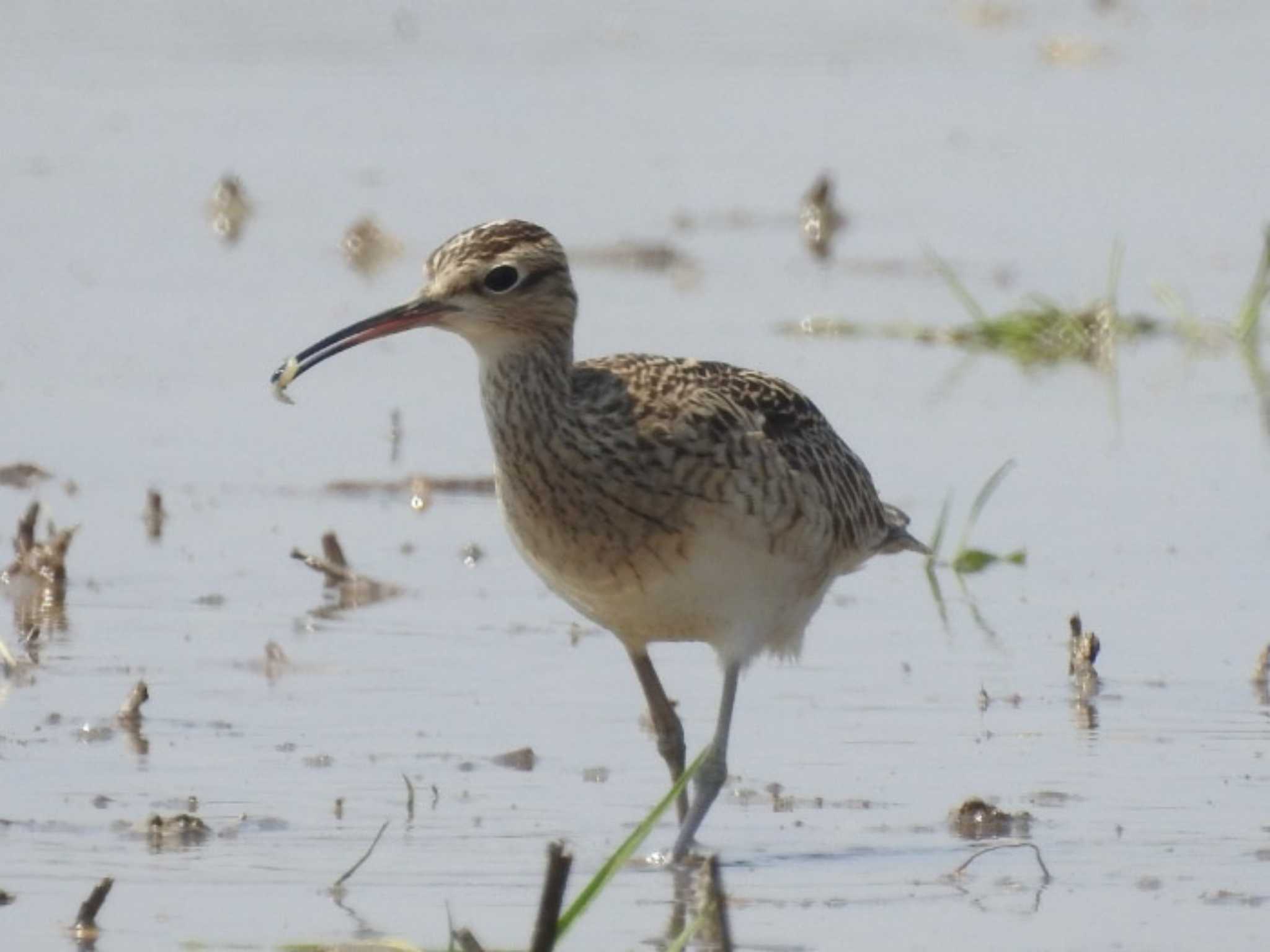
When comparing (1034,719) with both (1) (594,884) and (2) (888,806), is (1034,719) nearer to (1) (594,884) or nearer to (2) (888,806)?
(2) (888,806)

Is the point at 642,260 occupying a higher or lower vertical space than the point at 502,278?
higher

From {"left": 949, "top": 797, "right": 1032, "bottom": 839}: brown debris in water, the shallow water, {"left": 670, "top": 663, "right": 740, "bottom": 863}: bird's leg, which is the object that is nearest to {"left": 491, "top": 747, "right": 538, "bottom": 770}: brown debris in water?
the shallow water

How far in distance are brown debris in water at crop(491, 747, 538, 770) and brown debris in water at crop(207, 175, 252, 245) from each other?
669 centimetres

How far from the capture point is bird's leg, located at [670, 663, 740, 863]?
7.86 m

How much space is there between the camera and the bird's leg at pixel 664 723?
26.9 feet

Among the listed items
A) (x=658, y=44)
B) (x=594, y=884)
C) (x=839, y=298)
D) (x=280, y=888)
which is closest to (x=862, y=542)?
(x=280, y=888)

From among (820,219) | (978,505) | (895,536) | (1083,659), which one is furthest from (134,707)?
(820,219)

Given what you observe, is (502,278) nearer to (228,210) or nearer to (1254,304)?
(1254,304)

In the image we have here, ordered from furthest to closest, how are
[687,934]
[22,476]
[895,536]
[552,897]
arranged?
[22,476] → [895,536] → [687,934] → [552,897]

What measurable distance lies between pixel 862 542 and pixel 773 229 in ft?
21.9

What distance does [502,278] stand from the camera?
25.7 feet

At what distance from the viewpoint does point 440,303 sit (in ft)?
25.4

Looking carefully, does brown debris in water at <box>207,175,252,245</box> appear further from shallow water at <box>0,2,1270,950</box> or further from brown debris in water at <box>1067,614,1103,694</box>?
brown debris in water at <box>1067,614,1103,694</box>

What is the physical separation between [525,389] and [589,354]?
15.5 ft
